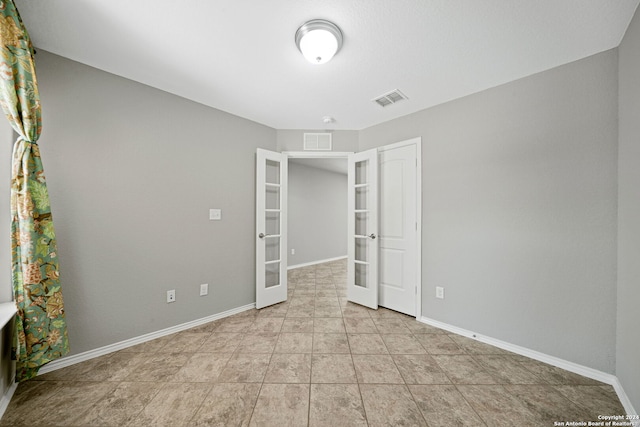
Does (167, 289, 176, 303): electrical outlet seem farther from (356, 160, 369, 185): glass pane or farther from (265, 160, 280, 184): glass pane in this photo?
(356, 160, 369, 185): glass pane

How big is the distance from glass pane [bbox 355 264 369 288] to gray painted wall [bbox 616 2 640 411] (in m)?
2.09

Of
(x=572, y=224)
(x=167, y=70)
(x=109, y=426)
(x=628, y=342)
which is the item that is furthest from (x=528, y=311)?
(x=167, y=70)

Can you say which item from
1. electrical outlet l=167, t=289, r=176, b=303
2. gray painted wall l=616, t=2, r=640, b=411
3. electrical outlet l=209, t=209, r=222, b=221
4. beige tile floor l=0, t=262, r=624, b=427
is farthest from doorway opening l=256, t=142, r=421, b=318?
gray painted wall l=616, t=2, r=640, b=411

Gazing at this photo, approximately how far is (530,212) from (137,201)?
351cm

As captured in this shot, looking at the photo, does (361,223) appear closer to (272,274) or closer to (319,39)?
(272,274)

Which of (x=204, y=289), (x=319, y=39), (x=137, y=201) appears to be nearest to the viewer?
(x=319, y=39)

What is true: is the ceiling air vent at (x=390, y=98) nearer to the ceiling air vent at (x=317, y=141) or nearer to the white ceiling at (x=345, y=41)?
the white ceiling at (x=345, y=41)

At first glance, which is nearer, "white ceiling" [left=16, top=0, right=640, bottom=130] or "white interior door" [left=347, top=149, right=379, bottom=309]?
"white ceiling" [left=16, top=0, right=640, bottom=130]

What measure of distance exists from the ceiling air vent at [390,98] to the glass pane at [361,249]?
5.59 ft

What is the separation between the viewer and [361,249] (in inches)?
124

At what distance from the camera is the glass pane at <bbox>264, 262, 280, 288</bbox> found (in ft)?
10.1

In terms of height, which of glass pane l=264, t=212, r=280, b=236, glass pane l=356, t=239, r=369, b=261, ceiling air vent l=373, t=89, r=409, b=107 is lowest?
glass pane l=356, t=239, r=369, b=261

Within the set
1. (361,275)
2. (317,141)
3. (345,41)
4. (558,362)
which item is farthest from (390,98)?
(558,362)

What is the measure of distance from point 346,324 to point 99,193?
2.65 m
